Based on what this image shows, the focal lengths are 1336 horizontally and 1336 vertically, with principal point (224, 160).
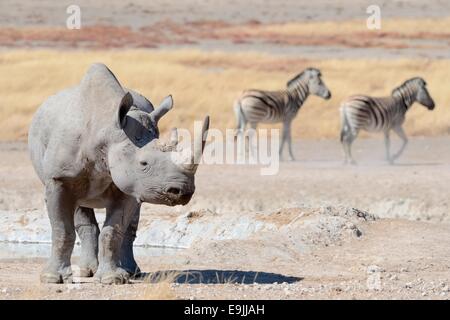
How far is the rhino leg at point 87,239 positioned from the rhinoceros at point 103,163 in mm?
78

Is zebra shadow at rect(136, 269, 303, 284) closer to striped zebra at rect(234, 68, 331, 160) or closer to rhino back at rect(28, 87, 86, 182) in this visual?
rhino back at rect(28, 87, 86, 182)

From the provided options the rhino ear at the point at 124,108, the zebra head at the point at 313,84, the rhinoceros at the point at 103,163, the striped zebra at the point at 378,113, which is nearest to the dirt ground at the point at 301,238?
the rhinoceros at the point at 103,163

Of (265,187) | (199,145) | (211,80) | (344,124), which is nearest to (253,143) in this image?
(344,124)

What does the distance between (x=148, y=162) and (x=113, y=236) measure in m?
0.89

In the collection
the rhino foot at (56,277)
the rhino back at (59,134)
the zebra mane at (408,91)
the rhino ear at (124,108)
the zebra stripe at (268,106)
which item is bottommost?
the rhino foot at (56,277)

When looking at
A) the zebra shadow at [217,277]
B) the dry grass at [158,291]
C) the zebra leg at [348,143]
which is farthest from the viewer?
the zebra leg at [348,143]

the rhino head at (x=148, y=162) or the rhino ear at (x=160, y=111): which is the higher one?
the rhino ear at (x=160, y=111)

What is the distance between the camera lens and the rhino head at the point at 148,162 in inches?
348

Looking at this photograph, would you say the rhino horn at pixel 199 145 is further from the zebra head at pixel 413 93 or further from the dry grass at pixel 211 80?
the zebra head at pixel 413 93

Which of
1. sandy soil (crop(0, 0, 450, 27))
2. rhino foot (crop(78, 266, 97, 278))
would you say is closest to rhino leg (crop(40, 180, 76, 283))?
rhino foot (crop(78, 266, 97, 278))

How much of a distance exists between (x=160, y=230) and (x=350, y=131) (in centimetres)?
822

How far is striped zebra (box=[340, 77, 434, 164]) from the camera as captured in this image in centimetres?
2125

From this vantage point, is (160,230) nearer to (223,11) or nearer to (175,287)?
(175,287)

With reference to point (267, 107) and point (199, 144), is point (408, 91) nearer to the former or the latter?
point (267, 107)
